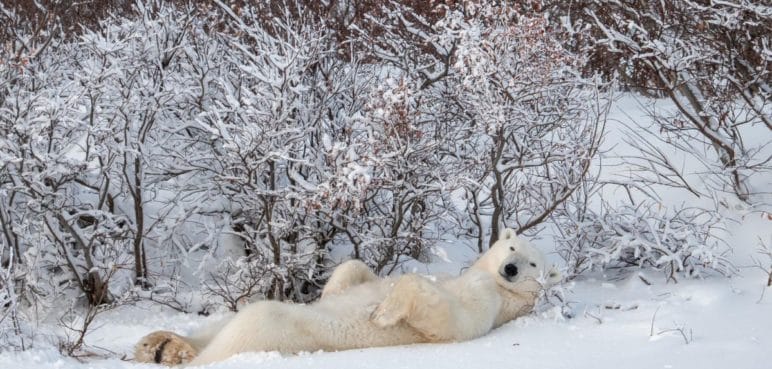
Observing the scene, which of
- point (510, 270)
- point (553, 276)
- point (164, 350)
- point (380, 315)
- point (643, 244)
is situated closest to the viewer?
point (164, 350)

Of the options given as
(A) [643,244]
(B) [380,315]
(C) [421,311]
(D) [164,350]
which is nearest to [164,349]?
(D) [164,350]

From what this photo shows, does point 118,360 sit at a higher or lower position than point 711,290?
lower

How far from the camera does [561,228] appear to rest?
5375 millimetres

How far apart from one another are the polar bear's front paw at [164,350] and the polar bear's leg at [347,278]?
32.7 inches

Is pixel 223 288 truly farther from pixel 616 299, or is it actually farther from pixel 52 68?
pixel 616 299

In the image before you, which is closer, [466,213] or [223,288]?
[223,288]

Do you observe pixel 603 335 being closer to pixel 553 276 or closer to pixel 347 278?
pixel 553 276

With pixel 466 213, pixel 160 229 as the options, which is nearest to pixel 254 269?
pixel 160 229

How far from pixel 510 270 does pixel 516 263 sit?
50mm

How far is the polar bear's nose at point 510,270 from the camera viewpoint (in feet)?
14.1

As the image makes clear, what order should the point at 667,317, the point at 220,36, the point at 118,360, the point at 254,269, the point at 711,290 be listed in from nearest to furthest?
the point at 118,360
the point at 667,317
the point at 711,290
the point at 254,269
the point at 220,36

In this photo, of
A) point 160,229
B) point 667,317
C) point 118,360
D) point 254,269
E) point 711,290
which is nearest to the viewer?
point 118,360

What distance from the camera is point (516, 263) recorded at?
14.2 feet

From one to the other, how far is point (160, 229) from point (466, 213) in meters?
2.32
